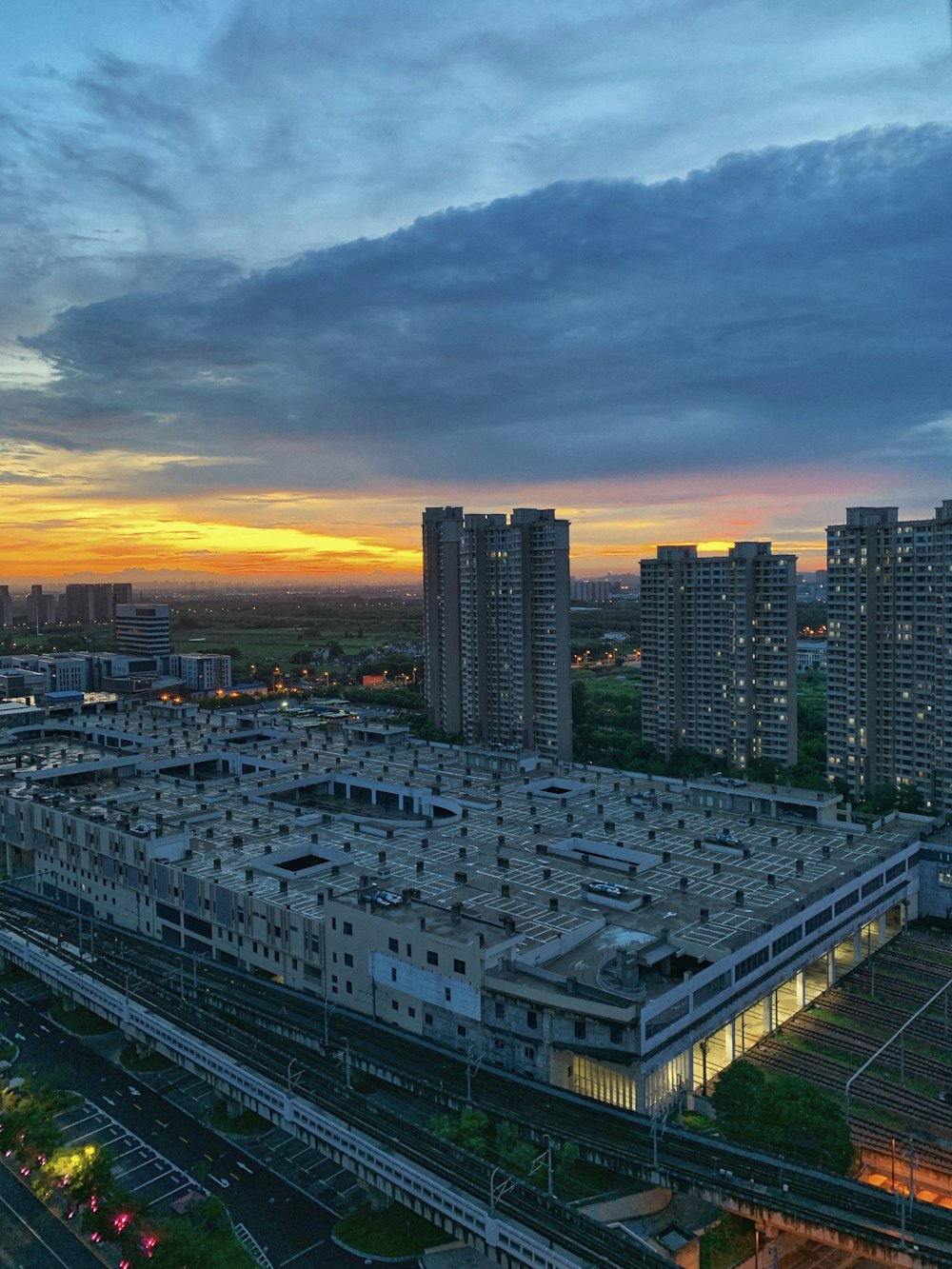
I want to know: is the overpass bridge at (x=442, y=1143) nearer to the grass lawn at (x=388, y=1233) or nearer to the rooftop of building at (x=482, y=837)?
the grass lawn at (x=388, y=1233)

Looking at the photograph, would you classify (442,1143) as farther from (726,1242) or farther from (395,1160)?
(726,1242)

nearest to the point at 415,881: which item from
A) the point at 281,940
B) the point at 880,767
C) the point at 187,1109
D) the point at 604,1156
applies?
the point at 281,940

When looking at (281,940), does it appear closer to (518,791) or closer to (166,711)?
(518,791)

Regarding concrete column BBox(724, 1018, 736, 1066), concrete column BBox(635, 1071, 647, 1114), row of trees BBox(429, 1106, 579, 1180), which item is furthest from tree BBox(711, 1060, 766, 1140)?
row of trees BBox(429, 1106, 579, 1180)

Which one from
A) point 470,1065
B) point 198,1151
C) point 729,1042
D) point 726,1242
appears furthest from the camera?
point 729,1042

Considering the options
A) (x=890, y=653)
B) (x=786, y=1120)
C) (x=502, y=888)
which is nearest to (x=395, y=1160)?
(x=786, y=1120)

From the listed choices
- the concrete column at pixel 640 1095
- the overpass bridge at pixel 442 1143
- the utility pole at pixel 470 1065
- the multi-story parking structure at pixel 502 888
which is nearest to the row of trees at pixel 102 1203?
the overpass bridge at pixel 442 1143
